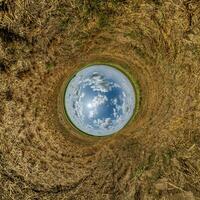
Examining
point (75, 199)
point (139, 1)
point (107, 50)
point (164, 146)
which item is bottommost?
point (75, 199)

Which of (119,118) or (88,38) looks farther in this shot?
(88,38)

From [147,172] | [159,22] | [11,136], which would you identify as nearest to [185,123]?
[147,172]

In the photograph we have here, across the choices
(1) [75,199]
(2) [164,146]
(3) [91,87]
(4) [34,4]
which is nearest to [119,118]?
(3) [91,87]

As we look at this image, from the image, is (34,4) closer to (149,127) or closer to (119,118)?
(119,118)

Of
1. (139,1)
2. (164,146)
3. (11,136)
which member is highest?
(139,1)

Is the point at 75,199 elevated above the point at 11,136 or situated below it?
below

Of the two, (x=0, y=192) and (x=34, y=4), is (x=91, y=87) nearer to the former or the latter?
(x=34, y=4)
